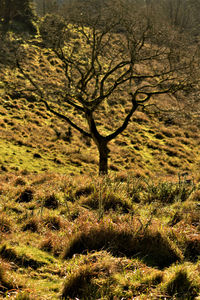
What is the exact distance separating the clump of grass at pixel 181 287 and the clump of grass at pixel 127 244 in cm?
55

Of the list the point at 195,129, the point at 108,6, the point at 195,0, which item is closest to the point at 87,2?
the point at 108,6

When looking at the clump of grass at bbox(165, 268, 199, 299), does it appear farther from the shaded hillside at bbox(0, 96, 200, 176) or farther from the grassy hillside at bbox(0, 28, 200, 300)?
the shaded hillside at bbox(0, 96, 200, 176)

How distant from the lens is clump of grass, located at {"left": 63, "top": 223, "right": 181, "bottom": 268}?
12.5 feet

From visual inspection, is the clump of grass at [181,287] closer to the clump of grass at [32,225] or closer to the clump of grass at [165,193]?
the clump of grass at [32,225]

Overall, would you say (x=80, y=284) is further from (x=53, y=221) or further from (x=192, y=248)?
(x=53, y=221)

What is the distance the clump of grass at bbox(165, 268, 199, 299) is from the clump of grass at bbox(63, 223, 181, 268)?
55 cm

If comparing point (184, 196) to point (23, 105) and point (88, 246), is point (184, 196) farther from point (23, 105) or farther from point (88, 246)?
point (23, 105)

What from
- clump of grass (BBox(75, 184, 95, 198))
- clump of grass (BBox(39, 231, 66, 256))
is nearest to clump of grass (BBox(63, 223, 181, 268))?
clump of grass (BBox(39, 231, 66, 256))

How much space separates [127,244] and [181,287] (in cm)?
112

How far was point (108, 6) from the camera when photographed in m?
15.7

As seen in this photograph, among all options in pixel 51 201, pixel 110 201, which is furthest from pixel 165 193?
pixel 51 201

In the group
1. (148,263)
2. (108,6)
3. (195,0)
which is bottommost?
(148,263)

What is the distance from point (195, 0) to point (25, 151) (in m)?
94.1

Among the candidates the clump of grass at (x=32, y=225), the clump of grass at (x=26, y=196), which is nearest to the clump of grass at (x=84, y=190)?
the clump of grass at (x=26, y=196)
